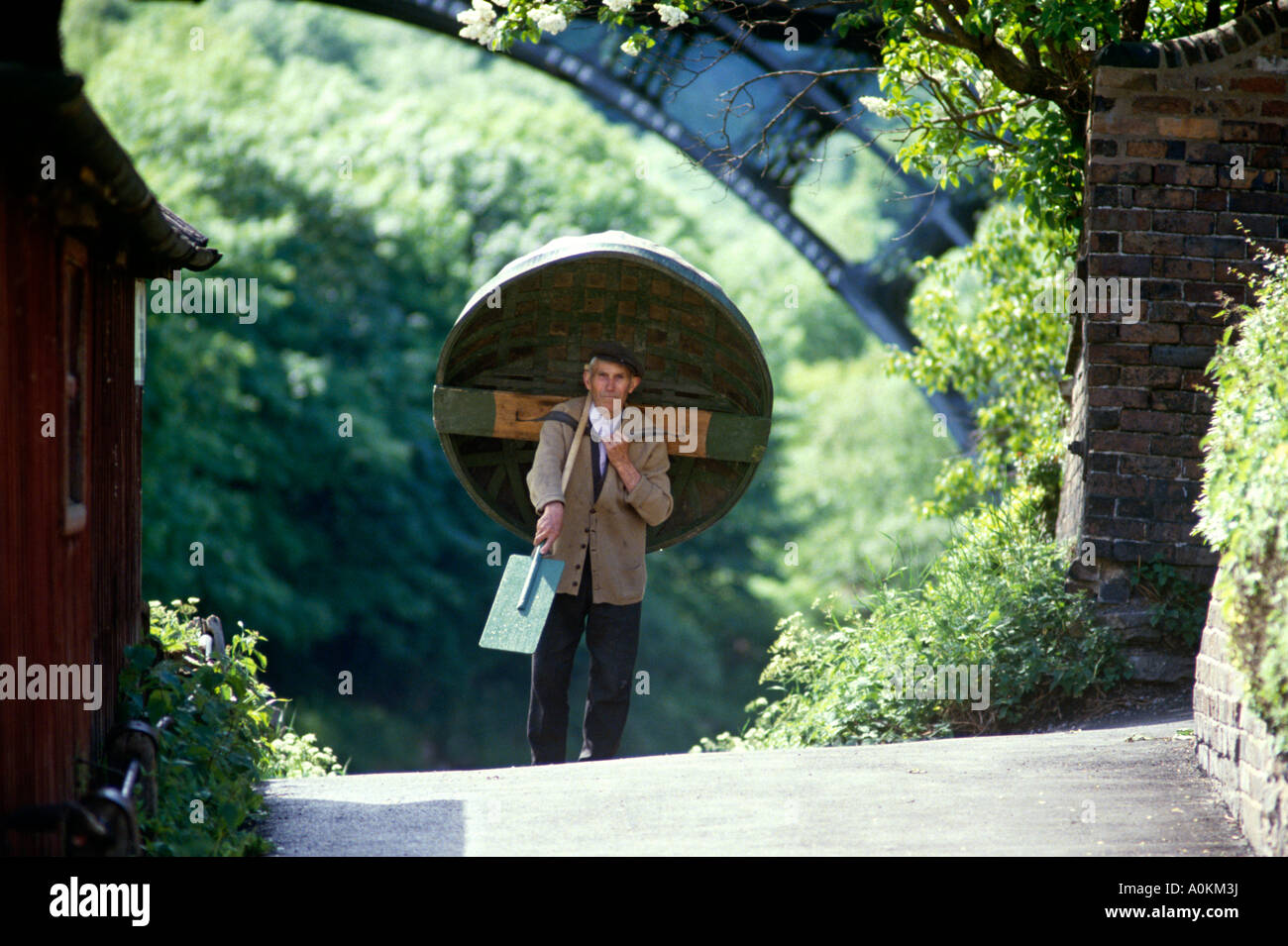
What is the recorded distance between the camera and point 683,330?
7.48 m

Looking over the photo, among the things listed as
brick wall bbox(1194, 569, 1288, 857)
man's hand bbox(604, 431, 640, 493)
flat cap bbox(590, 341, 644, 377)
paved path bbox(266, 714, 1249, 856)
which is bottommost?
paved path bbox(266, 714, 1249, 856)

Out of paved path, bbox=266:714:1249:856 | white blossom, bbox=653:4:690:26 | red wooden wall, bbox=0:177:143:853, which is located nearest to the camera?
red wooden wall, bbox=0:177:143:853

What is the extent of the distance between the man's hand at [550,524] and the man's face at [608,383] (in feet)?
1.87

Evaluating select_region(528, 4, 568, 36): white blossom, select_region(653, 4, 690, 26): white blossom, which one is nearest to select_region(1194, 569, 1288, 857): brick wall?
select_region(653, 4, 690, 26): white blossom

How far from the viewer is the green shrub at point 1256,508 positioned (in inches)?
148

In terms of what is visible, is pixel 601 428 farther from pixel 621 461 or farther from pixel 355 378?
pixel 355 378

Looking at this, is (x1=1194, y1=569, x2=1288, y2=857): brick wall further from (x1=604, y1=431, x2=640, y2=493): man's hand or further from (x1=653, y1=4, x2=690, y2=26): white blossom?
(x1=653, y1=4, x2=690, y2=26): white blossom

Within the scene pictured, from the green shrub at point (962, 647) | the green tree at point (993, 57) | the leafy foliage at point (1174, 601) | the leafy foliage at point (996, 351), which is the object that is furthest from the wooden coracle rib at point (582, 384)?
the leafy foliage at point (996, 351)

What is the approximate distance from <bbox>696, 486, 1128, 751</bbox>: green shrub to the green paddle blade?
1.64 metres

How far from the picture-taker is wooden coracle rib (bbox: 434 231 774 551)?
7.08 metres

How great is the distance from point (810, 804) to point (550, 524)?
1942 mm

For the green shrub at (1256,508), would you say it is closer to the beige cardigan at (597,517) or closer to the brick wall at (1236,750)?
the brick wall at (1236,750)
